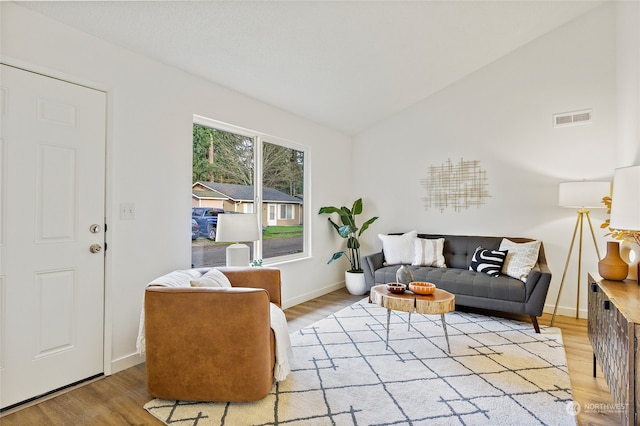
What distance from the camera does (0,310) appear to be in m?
1.92

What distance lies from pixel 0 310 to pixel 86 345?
557 mm

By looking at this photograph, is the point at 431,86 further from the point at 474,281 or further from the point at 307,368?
the point at 307,368

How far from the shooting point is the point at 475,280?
351 cm

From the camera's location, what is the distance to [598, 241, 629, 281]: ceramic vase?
2.12 metres

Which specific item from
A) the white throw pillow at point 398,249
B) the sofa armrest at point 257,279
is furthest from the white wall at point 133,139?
the white throw pillow at point 398,249

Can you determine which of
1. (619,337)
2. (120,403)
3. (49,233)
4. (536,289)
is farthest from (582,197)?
(49,233)

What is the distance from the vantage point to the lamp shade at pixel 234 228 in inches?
112

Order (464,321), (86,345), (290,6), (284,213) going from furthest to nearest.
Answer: (284,213) < (464,321) < (290,6) < (86,345)

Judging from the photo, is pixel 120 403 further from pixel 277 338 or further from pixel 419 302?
pixel 419 302

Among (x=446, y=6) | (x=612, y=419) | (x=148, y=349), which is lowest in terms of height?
(x=612, y=419)

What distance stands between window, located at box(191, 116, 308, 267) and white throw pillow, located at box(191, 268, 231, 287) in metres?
0.76

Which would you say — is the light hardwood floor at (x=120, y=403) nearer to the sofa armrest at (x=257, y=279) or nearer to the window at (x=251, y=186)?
the sofa armrest at (x=257, y=279)

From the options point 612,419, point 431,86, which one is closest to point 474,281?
point 612,419

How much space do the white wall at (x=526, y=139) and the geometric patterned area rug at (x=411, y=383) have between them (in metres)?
1.39
